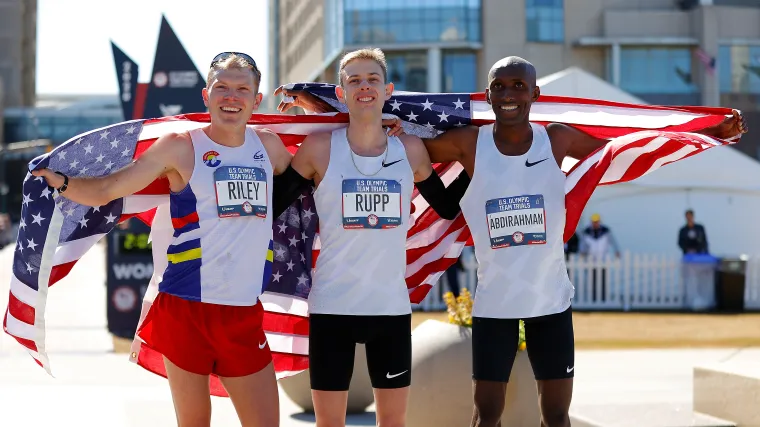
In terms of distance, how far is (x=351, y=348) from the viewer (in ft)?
16.0

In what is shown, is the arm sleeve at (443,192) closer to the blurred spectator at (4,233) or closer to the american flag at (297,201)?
the american flag at (297,201)

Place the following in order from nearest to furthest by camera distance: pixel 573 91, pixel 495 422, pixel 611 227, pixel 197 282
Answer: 1. pixel 197 282
2. pixel 495 422
3. pixel 573 91
4. pixel 611 227

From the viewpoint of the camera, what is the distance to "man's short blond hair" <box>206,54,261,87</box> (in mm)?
4828

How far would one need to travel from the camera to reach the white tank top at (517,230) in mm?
5043

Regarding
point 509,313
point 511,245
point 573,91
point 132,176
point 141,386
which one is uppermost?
point 573,91

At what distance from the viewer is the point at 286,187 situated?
4969 mm

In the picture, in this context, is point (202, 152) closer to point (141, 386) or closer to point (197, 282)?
point (197, 282)

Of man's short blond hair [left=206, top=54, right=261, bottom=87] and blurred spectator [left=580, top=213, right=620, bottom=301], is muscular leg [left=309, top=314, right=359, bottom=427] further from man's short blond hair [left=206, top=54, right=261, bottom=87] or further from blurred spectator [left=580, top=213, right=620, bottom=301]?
blurred spectator [left=580, top=213, right=620, bottom=301]

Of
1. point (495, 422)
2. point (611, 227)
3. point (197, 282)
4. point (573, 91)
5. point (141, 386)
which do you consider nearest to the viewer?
point (197, 282)

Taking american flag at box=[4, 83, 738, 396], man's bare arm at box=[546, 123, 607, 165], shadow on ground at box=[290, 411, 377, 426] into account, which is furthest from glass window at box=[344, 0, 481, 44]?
man's bare arm at box=[546, 123, 607, 165]

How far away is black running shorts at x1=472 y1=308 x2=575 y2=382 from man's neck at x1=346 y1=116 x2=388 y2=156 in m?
0.95

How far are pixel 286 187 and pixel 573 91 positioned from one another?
547 inches

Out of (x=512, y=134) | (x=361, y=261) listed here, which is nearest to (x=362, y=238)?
(x=361, y=261)

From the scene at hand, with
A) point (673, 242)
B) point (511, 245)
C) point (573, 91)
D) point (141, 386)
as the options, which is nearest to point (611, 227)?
point (673, 242)
